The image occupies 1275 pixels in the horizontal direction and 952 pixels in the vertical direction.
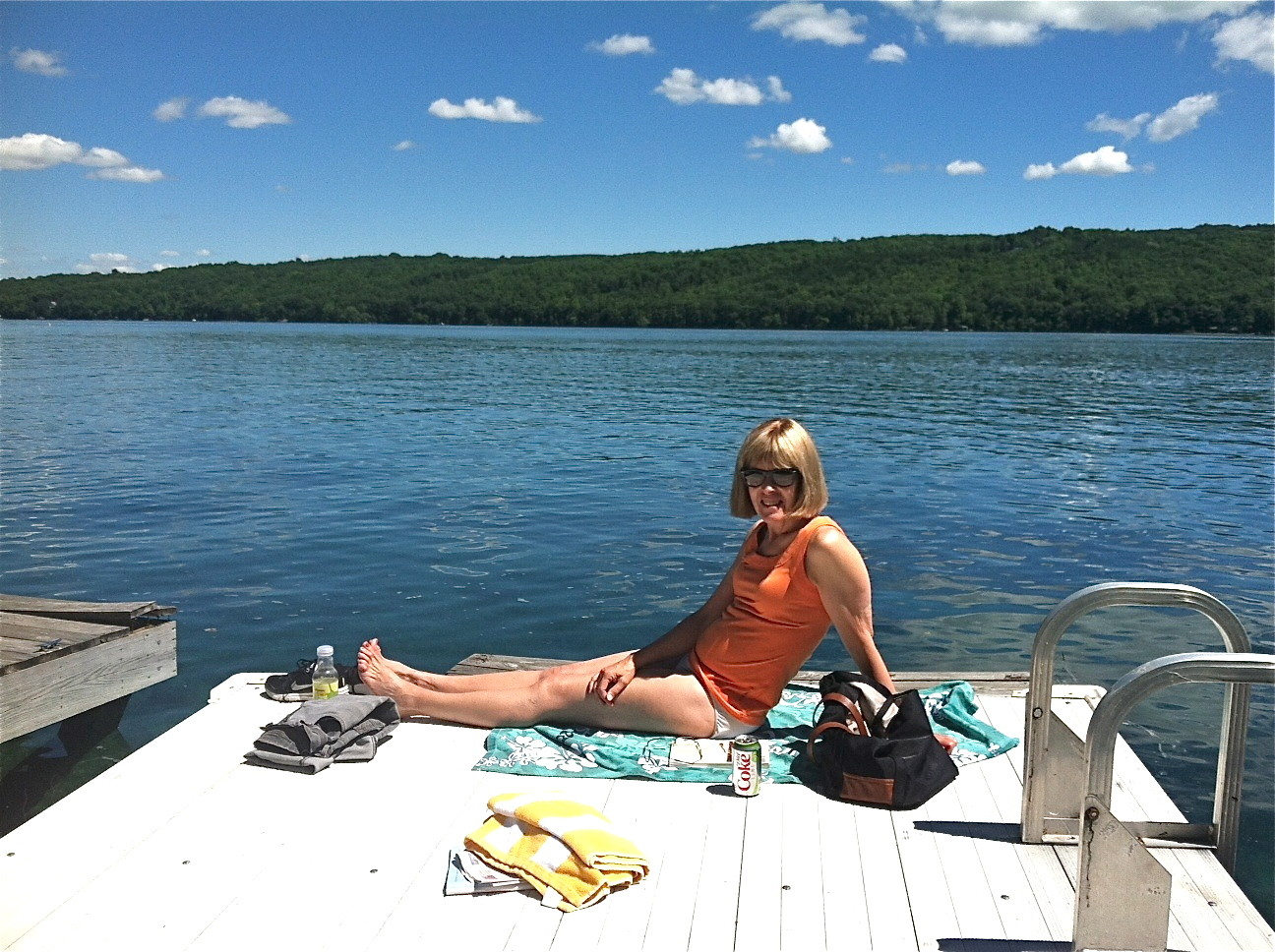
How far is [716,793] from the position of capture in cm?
477

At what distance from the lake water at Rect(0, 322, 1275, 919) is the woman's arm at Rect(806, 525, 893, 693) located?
270cm

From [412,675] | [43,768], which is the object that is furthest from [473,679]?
[43,768]

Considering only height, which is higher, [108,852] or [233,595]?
[108,852]

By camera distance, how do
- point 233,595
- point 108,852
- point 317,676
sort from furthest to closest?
1. point 233,595
2. point 317,676
3. point 108,852

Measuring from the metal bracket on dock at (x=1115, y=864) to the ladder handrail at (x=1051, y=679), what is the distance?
0.62 metres

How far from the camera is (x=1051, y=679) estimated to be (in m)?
4.11

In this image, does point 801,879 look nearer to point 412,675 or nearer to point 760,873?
point 760,873

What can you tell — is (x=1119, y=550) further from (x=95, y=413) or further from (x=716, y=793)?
(x=95, y=413)

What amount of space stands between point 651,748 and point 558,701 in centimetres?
54

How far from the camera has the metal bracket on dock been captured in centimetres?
324

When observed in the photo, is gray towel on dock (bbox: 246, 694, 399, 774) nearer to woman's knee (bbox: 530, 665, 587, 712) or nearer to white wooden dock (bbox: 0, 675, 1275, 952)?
white wooden dock (bbox: 0, 675, 1275, 952)

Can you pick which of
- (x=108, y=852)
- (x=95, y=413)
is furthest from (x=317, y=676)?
(x=95, y=413)

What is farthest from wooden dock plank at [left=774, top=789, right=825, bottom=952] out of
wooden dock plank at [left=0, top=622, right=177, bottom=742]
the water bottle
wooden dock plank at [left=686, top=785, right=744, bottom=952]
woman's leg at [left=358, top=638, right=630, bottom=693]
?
wooden dock plank at [left=0, top=622, right=177, bottom=742]

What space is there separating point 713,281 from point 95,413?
113267 mm
